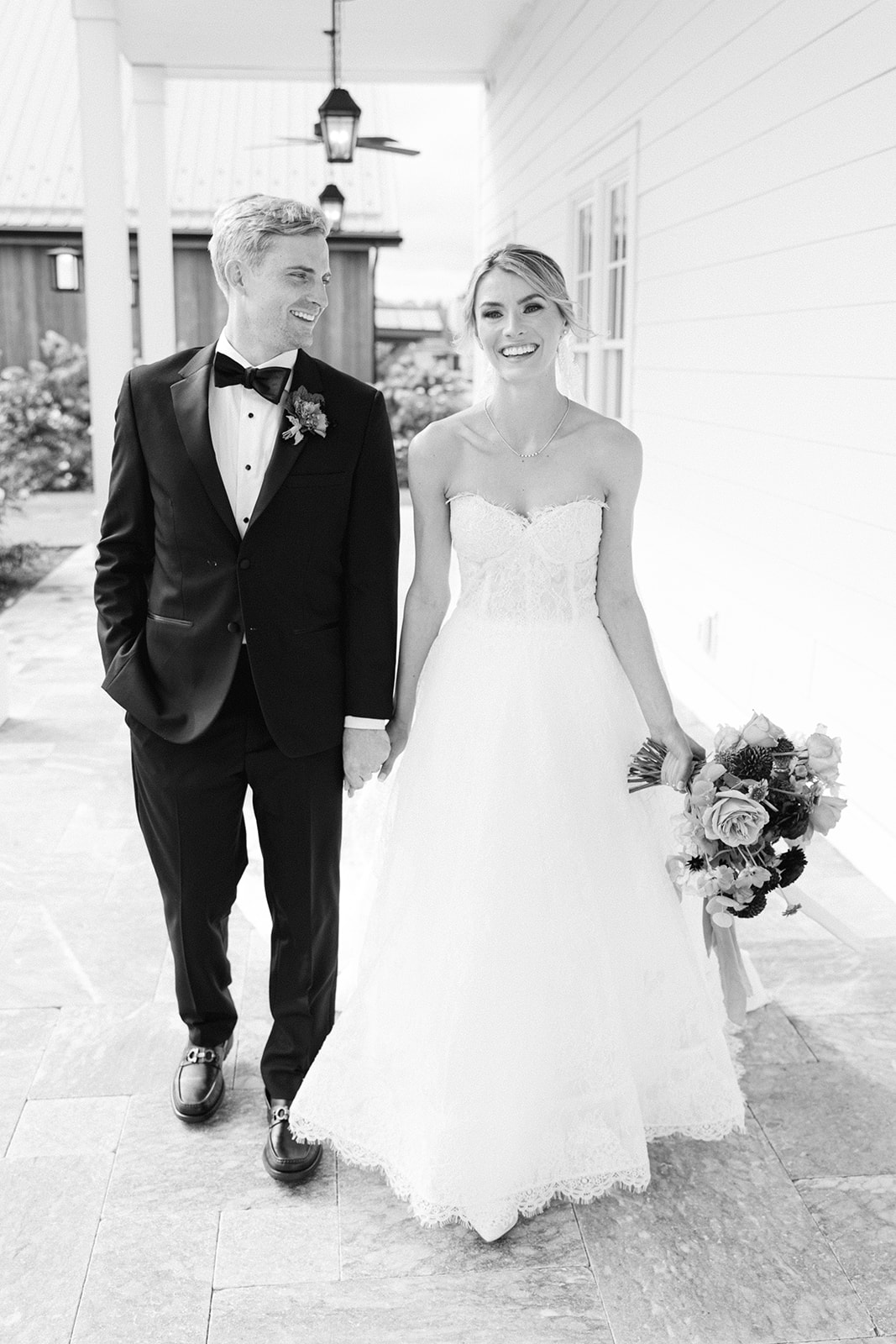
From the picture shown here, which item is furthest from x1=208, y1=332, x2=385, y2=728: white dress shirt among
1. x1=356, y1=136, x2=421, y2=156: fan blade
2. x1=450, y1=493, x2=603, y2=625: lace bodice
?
x1=356, y1=136, x2=421, y2=156: fan blade

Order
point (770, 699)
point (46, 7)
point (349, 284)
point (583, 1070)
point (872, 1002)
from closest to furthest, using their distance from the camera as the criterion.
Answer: point (583, 1070) → point (872, 1002) → point (770, 699) → point (349, 284) → point (46, 7)

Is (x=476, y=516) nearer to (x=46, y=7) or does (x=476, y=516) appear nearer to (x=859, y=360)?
(x=859, y=360)

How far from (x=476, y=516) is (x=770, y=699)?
290 cm

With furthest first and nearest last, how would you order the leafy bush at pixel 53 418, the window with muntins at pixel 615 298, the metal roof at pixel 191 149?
the metal roof at pixel 191 149 → the leafy bush at pixel 53 418 → the window with muntins at pixel 615 298

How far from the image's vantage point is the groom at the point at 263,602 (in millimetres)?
2529

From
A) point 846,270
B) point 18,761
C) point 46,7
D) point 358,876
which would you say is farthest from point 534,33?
point 46,7

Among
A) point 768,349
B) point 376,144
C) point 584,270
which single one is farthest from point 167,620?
point 376,144

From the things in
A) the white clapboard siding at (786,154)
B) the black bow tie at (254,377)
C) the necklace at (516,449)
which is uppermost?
the white clapboard siding at (786,154)

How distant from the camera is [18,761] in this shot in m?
5.57

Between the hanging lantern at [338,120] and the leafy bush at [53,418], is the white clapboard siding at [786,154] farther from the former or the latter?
the leafy bush at [53,418]

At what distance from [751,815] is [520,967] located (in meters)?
0.55

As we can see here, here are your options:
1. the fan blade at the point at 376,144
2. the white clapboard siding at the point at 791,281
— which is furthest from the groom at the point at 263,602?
the fan blade at the point at 376,144

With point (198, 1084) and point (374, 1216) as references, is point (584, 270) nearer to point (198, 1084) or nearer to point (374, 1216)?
point (198, 1084)

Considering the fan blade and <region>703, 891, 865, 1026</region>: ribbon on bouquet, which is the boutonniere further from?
the fan blade
